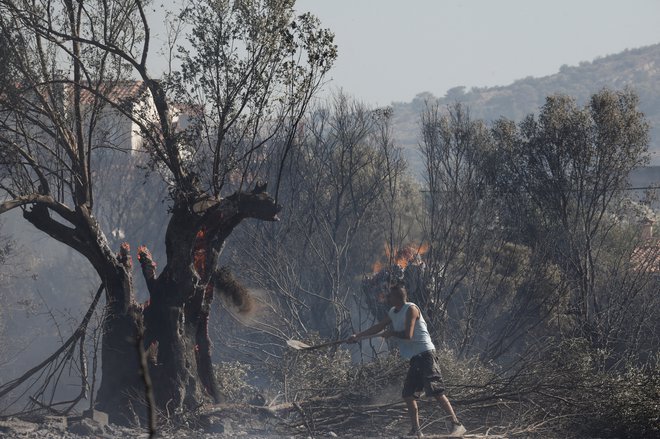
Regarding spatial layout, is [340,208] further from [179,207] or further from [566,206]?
[179,207]

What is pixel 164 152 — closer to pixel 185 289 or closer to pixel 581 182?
pixel 185 289

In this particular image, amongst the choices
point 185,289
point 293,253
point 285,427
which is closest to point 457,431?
point 285,427

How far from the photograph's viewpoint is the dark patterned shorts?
1160 centimetres

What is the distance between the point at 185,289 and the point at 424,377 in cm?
447

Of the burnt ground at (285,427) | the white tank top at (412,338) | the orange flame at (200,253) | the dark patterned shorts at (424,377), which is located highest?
the orange flame at (200,253)

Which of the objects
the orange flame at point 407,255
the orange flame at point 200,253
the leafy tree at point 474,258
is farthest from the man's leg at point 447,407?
the orange flame at point 407,255

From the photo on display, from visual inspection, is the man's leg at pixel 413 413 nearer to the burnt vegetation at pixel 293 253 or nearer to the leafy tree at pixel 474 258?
the burnt vegetation at pixel 293 253

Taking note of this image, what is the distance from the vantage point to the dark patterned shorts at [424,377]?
1160cm

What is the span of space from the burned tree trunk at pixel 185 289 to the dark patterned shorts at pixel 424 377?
3.58 meters

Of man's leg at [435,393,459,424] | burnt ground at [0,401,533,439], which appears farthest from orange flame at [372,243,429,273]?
man's leg at [435,393,459,424]

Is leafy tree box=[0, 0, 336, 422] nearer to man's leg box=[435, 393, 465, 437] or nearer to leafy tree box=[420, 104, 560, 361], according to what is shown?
man's leg box=[435, 393, 465, 437]

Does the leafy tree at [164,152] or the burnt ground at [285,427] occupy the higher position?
the leafy tree at [164,152]

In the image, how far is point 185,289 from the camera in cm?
1419

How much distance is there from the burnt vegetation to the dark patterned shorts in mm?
1237
